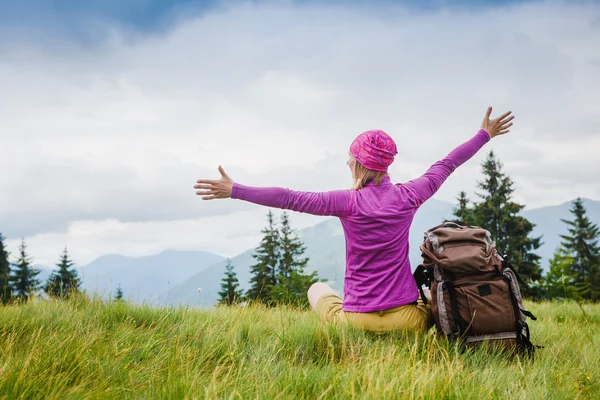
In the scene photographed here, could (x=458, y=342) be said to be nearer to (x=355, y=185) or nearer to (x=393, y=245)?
(x=393, y=245)

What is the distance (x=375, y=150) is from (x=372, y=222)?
2.30ft

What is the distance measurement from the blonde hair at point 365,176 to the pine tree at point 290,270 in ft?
80.5

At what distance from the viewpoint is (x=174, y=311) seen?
16.7 ft

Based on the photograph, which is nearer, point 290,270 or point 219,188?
point 219,188

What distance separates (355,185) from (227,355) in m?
2.08

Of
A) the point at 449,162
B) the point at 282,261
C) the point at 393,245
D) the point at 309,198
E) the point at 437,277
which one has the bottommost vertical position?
the point at 282,261

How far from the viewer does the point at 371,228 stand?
4.50 metres

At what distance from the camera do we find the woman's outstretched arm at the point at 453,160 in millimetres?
4824

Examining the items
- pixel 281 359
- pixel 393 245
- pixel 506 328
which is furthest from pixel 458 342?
pixel 281 359

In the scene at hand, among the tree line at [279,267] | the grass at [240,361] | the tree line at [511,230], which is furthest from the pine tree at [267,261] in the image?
the grass at [240,361]

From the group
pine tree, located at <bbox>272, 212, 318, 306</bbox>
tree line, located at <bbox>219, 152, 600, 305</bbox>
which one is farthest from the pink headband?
tree line, located at <bbox>219, 152, 600, 305</bbox>

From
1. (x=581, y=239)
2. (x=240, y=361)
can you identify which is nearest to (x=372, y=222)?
(x=240, y=361)

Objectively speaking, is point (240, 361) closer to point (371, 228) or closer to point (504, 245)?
point (371, 228)

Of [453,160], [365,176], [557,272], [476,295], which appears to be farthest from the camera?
[557,272]
